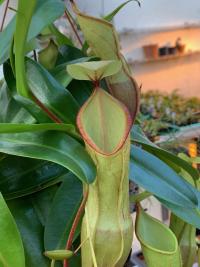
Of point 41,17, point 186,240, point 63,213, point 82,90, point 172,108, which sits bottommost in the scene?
point 172,108

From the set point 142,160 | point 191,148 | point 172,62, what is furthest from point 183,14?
point 142,160

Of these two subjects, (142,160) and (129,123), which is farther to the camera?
(142,160)

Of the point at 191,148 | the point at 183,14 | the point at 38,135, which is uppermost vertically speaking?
the point at 38,135

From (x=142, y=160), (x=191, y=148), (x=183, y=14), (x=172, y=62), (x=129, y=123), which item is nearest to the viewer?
(x=129, y=123)

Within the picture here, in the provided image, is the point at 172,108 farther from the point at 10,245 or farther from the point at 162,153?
the point at 10,245

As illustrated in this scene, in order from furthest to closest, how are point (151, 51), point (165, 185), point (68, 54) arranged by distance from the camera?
point (151, 51)
point (68, 54)
point (165, 185)

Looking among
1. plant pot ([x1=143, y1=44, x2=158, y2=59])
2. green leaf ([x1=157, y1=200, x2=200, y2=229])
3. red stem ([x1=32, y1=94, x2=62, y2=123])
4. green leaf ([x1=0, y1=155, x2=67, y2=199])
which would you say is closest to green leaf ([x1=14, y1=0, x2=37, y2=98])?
red stem ([x1=32, y1=94, x2=62, y2=123])

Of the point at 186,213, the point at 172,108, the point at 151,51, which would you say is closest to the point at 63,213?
the point at 186,213

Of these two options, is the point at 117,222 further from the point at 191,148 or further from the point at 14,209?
the point at 191,148
